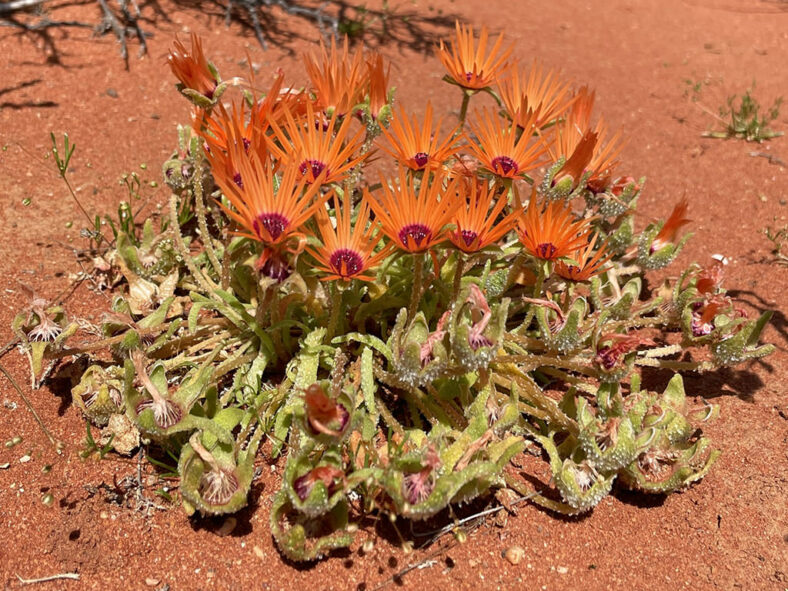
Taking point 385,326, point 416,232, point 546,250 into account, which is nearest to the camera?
point 416,232

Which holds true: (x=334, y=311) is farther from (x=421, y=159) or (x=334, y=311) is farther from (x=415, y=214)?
(x=421, y=159)

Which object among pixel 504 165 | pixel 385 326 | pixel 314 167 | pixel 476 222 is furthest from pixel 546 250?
pixel 314 167

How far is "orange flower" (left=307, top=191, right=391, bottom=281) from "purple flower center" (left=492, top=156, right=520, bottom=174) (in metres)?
0.50

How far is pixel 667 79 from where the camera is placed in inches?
206

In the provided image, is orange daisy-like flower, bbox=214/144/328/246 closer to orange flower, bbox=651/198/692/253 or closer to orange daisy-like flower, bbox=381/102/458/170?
orange daisy-like flower, bbox=381/102/458/170

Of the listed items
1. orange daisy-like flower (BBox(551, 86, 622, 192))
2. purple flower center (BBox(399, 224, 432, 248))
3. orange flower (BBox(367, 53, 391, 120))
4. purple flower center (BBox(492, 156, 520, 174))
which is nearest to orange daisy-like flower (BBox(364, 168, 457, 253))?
purple flower center (BBox(399, 224, 432, 248))

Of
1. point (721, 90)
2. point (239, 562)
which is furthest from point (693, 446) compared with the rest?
point (721, 90)

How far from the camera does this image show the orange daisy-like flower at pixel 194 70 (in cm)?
222

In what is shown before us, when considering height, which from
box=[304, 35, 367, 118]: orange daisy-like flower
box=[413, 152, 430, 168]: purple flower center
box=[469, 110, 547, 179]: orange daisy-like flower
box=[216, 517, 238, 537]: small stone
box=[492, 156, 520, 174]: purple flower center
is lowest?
box=[216, 517, 238, 537]: small stone

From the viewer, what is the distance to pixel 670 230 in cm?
279

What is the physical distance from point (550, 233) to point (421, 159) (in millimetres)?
526

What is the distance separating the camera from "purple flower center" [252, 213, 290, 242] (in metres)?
1.87

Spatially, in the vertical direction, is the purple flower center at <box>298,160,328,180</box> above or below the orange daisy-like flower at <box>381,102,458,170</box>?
below

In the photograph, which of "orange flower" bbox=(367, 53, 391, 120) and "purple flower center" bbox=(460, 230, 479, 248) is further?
"orange flower" bbox=(367, 53, 391, 120)
